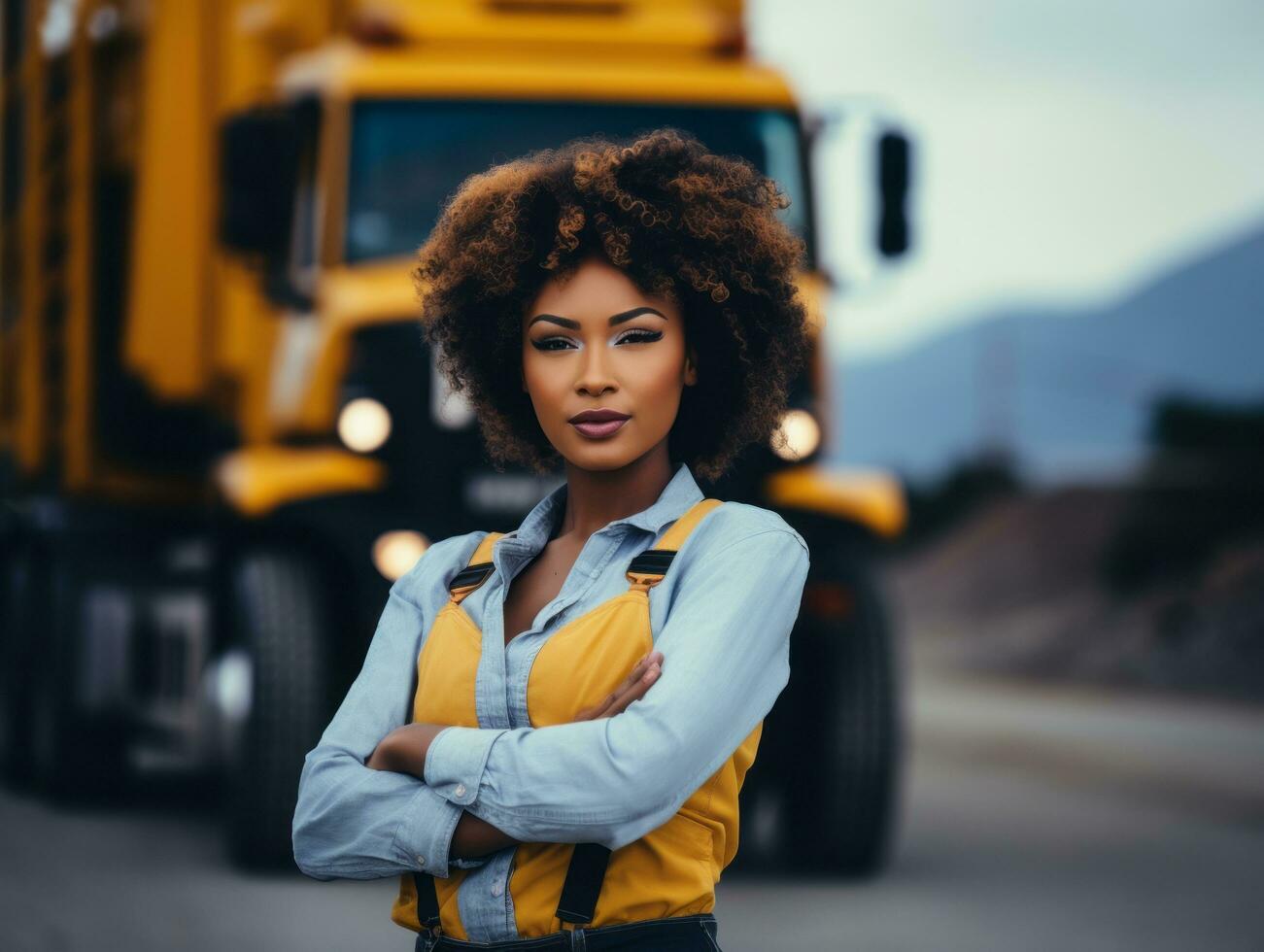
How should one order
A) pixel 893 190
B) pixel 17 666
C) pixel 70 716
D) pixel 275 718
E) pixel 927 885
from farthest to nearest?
pixel 17 666 < pixel 70 716 < pixel 893 190 < pixel 927 885 < pixel 275 718

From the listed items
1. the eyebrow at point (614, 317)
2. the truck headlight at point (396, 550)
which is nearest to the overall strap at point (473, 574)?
the eyebrow at point (614, 317)

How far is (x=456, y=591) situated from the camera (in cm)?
242

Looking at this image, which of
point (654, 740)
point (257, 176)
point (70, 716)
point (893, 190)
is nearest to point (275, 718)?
point (257, 176)

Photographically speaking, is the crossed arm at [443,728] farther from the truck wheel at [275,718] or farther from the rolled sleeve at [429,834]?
the truck wheel at [275,718]

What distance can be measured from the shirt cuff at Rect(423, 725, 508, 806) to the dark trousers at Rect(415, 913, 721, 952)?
0.50 feet

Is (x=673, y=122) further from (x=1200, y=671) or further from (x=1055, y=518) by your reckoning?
(x=1055, y=518)

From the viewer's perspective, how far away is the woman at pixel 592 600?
227 centimetres

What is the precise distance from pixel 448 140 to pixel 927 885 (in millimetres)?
3288

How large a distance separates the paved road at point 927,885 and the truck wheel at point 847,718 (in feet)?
0.66

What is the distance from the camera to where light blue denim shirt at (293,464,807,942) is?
225 cm

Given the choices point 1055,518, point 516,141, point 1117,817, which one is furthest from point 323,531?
point 1055,518

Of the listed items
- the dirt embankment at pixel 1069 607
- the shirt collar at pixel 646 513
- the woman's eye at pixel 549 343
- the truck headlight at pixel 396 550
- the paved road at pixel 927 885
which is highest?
the woman's eye at pixel 549 343

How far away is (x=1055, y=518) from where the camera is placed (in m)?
42.2

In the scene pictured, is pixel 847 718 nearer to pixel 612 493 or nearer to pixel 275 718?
pixel 275 718
